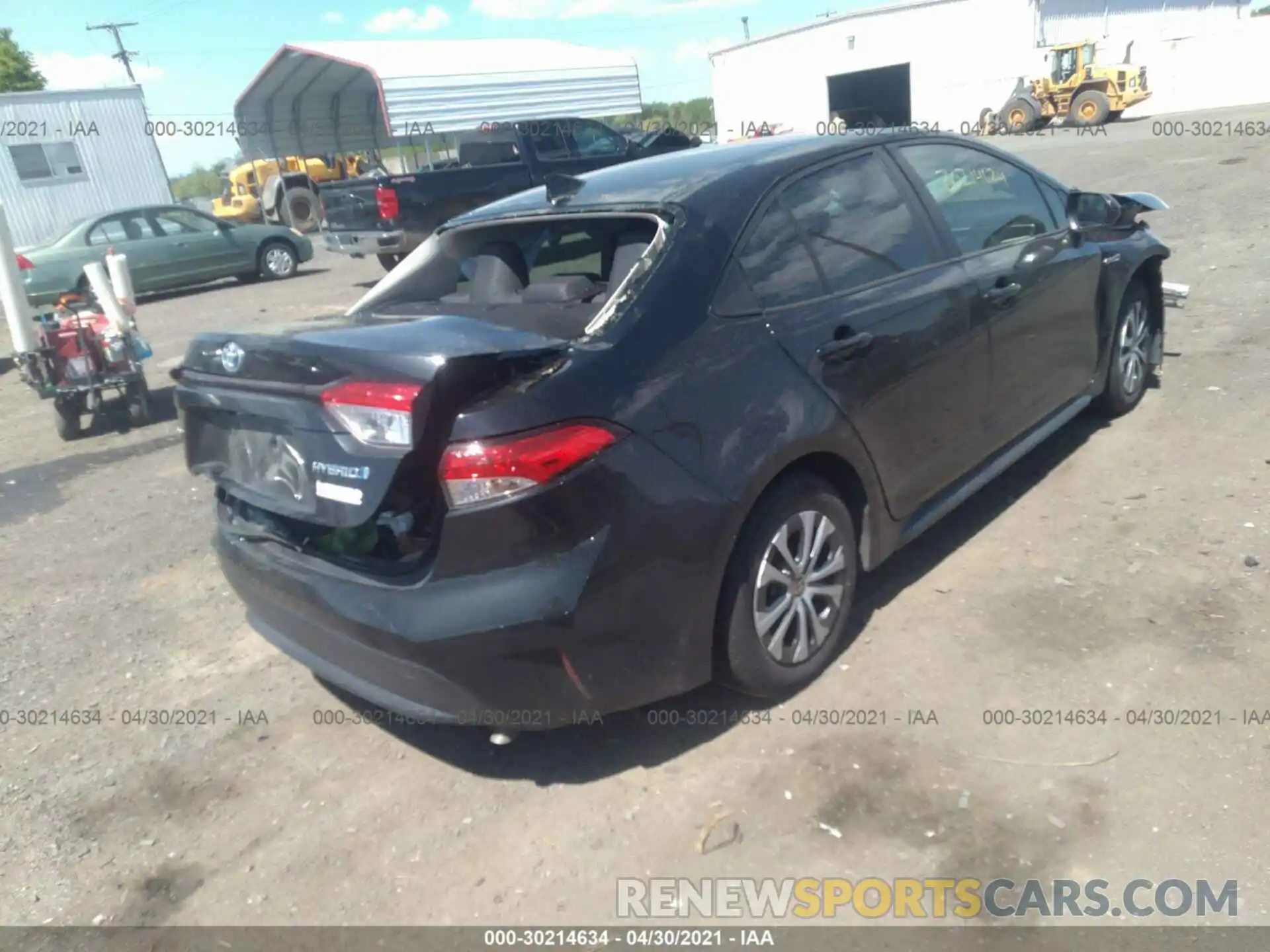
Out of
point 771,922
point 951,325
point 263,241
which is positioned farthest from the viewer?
point 263,241

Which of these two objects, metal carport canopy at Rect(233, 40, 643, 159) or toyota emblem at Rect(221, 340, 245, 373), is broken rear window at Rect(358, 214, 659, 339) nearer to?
toyota emblem at Rect(221, 340, 245, 373)

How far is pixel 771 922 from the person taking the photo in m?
2.47

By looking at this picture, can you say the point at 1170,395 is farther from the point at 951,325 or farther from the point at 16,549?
the point at 16,549

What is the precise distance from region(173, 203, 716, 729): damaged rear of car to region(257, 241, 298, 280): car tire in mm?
14379

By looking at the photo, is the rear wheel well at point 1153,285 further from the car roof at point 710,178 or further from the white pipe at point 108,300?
the white pipe at point 108,300

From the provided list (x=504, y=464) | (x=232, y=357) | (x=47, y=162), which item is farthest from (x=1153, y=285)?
(x=47, y=162)

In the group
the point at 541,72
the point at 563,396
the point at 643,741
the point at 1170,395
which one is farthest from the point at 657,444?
the point at 541,72

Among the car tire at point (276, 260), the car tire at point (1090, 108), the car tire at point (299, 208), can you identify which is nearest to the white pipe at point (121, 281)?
the car tire at point (276, 260)

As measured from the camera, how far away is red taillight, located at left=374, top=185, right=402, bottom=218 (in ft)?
40.2

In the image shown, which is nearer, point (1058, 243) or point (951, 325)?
point (951, 325)

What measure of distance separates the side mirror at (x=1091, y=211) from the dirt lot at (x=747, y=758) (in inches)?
44.8

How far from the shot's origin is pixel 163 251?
15.2m

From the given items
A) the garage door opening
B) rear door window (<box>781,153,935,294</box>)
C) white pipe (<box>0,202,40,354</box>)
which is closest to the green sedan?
white pipe (<box>0,202,40,354</box>)

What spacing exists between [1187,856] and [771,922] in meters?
1.07
